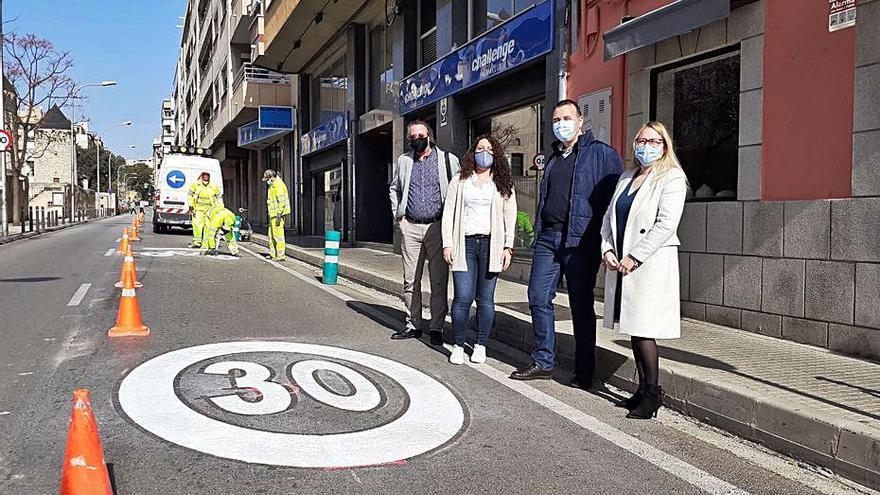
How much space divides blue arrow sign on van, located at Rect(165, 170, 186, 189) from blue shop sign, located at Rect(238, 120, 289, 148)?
3.89 m

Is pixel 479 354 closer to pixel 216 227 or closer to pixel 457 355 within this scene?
pixel 457 355

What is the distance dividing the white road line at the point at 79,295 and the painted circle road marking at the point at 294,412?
361 cm

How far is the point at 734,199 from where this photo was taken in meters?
7.27

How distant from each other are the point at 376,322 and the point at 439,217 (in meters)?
1.76

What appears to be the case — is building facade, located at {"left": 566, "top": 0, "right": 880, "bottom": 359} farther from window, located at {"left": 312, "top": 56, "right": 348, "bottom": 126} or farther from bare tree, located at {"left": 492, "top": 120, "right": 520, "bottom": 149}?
window, located at {"left": 312, "top": 56, "right": 348, "bottom": 126}

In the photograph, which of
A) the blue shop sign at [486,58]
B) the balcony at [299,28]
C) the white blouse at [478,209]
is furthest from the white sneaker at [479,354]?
the balcony at [299,28]

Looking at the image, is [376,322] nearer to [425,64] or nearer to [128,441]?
[128,441]

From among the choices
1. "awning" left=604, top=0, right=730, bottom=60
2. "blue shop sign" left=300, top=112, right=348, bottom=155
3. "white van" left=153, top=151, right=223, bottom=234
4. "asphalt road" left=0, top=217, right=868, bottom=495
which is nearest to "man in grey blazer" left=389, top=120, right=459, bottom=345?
"asphalt road" left=0, top=217, right=868, bottom=495

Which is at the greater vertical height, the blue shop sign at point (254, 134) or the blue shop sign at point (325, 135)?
the blue shop sign at point (254, 134)

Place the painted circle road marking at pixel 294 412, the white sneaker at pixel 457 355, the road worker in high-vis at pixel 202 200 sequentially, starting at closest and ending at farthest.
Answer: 1. the painted circle road marking at pixel 294 412
2. the white sneaker at pixel 457 355
3. the road worker in high-vis at pixel 202 200

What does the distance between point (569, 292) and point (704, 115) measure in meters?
3.66

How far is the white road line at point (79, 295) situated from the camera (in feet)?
29.1

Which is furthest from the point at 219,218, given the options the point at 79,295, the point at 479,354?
the point at 479,354

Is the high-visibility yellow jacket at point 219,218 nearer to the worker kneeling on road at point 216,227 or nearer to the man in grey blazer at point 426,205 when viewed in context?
the worker kneeling on road at point 216,227
